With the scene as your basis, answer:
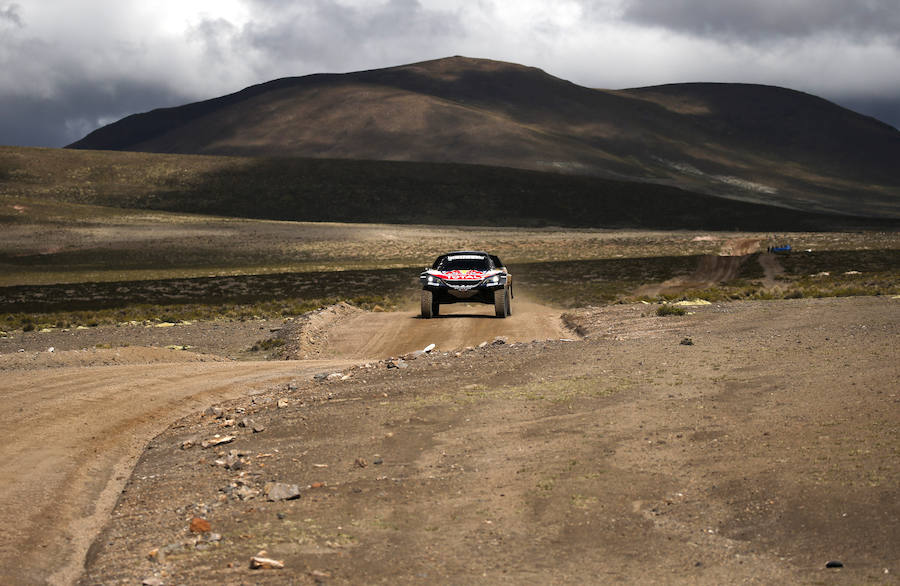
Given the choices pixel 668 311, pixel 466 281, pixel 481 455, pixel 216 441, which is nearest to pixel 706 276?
pixel 668 311

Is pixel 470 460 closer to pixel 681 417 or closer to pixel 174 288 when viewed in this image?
pixel 681 417

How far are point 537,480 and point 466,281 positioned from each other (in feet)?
59.1

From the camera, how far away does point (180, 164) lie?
145 meters

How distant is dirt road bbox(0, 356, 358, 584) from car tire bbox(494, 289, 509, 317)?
8.49 m

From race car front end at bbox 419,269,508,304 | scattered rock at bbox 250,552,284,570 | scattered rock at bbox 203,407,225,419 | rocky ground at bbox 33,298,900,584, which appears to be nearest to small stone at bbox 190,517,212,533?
rocky ground at bbox 33,298,900,584

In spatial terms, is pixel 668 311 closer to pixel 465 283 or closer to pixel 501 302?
pixel 501 302

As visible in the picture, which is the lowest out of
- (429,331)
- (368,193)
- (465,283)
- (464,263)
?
(429,331)

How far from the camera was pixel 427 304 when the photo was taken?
28781 millimetres

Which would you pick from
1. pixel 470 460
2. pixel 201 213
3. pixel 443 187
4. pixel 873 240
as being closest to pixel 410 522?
pixel 470 460

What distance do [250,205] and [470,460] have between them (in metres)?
120

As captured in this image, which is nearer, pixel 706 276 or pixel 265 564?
pixel 265 564

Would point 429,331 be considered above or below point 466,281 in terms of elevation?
below

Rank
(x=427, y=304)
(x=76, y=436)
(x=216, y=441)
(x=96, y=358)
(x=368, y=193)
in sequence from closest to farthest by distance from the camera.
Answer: (x=216, y=441), (x=76, y=436), (x=96, y=358), (x=427, y=304), (x=368, y=193)

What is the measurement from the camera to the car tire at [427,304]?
94.0 ft
